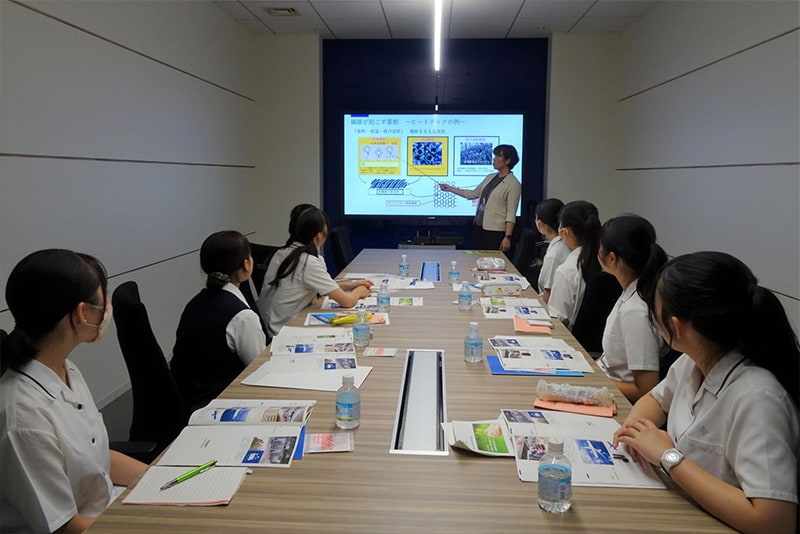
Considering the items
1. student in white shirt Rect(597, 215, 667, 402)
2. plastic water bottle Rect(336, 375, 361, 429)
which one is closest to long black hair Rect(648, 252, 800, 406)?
student in white shirt Rect(597, 215, 667, 402)

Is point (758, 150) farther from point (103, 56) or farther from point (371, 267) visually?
point (103, 56)

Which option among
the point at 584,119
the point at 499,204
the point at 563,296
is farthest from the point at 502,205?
the point at 563,296

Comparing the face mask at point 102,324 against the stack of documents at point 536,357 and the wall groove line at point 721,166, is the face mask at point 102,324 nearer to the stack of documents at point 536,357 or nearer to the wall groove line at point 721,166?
the stack of documents at point 536,357

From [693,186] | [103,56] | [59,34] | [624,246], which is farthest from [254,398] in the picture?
[693,186]

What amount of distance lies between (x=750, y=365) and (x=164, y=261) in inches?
159

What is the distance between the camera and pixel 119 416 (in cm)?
352

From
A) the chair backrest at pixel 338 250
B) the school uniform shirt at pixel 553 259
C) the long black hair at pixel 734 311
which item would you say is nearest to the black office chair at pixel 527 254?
the school uniform shirt at pixel 553 259

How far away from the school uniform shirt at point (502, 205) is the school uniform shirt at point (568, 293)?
10.2ft

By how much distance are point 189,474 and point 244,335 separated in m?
0.92

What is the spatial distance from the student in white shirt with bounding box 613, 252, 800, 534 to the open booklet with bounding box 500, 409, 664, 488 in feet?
0.18

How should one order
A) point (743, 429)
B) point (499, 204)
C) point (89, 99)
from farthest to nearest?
point (499, 204) → point (89, 99) → point (743, 429)

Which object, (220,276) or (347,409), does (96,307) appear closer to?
(347,409)

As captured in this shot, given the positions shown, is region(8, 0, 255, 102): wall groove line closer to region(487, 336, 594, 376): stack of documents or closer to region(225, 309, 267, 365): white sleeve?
region(225, 309, 267, 365): white sleeve

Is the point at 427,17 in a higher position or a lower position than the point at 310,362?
higher
